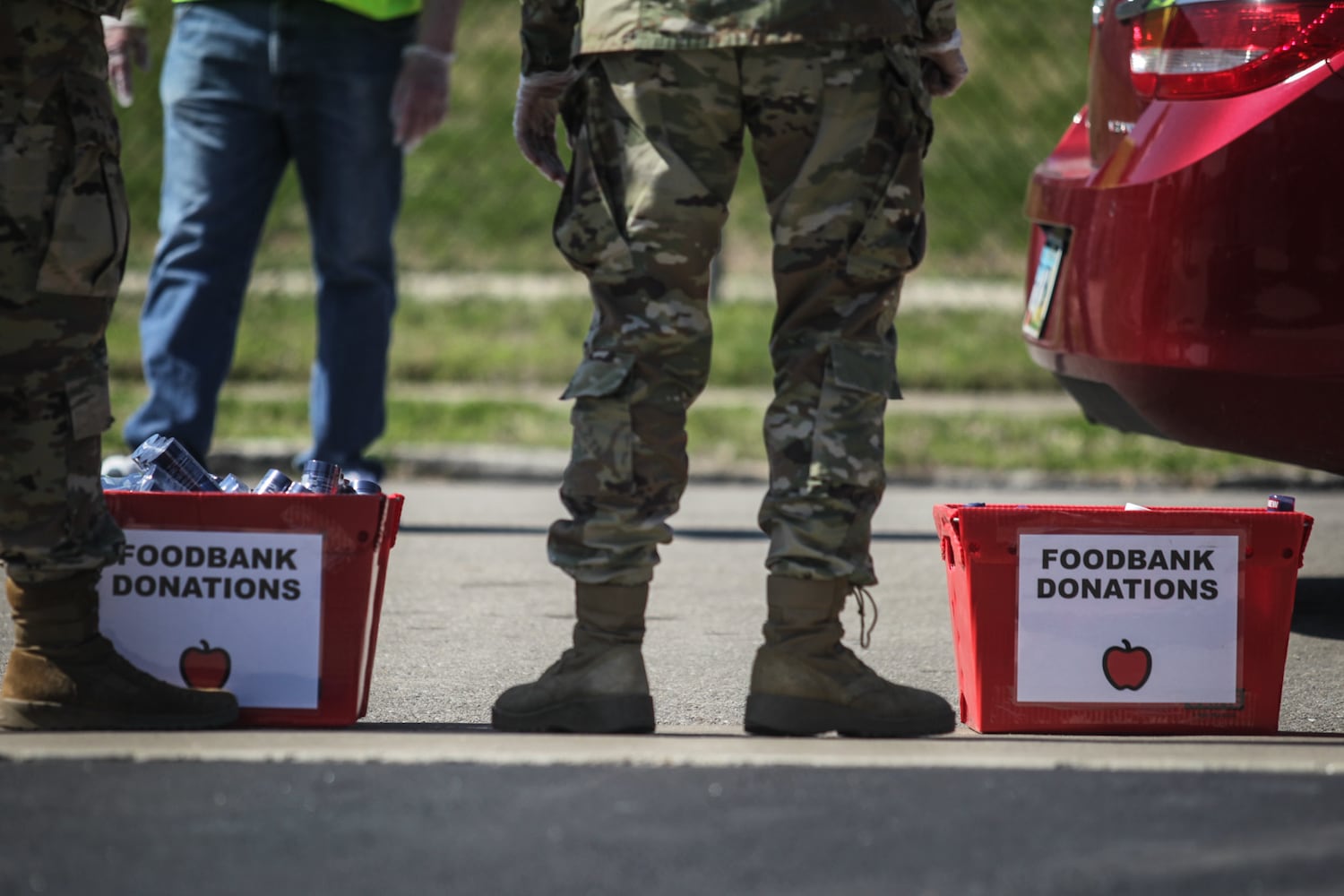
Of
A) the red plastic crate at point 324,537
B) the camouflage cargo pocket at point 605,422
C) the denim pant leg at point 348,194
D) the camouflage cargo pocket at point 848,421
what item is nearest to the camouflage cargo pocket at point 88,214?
the red plastic crate at point 324,537

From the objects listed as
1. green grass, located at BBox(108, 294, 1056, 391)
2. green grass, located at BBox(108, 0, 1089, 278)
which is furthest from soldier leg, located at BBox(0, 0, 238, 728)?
green grass, located at BBox(108, 0, 1089, 278)

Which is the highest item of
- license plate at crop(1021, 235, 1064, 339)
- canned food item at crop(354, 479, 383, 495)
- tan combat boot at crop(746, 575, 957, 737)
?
license plate at crop(1021, 235, 1064, 339)

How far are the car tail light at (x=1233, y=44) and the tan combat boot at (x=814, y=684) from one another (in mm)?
1263

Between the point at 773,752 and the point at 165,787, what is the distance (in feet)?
2.73

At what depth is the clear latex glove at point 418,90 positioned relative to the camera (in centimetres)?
492

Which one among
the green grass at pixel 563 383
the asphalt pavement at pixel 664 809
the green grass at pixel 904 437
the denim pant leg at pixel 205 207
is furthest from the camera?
the green grass at pixel 563 383

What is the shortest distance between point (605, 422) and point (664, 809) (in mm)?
677

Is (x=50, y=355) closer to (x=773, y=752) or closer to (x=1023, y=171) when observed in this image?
(x=773, y=752)

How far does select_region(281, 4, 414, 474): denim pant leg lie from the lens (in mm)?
4906

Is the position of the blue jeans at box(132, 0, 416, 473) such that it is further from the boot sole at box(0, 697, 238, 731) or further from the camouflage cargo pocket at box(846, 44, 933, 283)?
the camouflage cargo pocket at box(846, 44, 933, 283)

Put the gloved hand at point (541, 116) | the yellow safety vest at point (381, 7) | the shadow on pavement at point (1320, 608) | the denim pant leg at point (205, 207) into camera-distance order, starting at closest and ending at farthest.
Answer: the gloved hand at point (541, 116)
the shadow on pavement at point (1320, 608)
the denim pant leg at point (205, 207)
the yellow safety vest at point (381, 7)

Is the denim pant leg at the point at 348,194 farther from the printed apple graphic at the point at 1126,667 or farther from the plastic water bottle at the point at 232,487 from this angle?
the printed apple graphic at the point at 1126,667

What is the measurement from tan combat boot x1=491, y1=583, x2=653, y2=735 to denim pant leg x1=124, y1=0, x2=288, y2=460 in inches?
83.0

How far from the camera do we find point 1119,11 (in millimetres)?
3719
